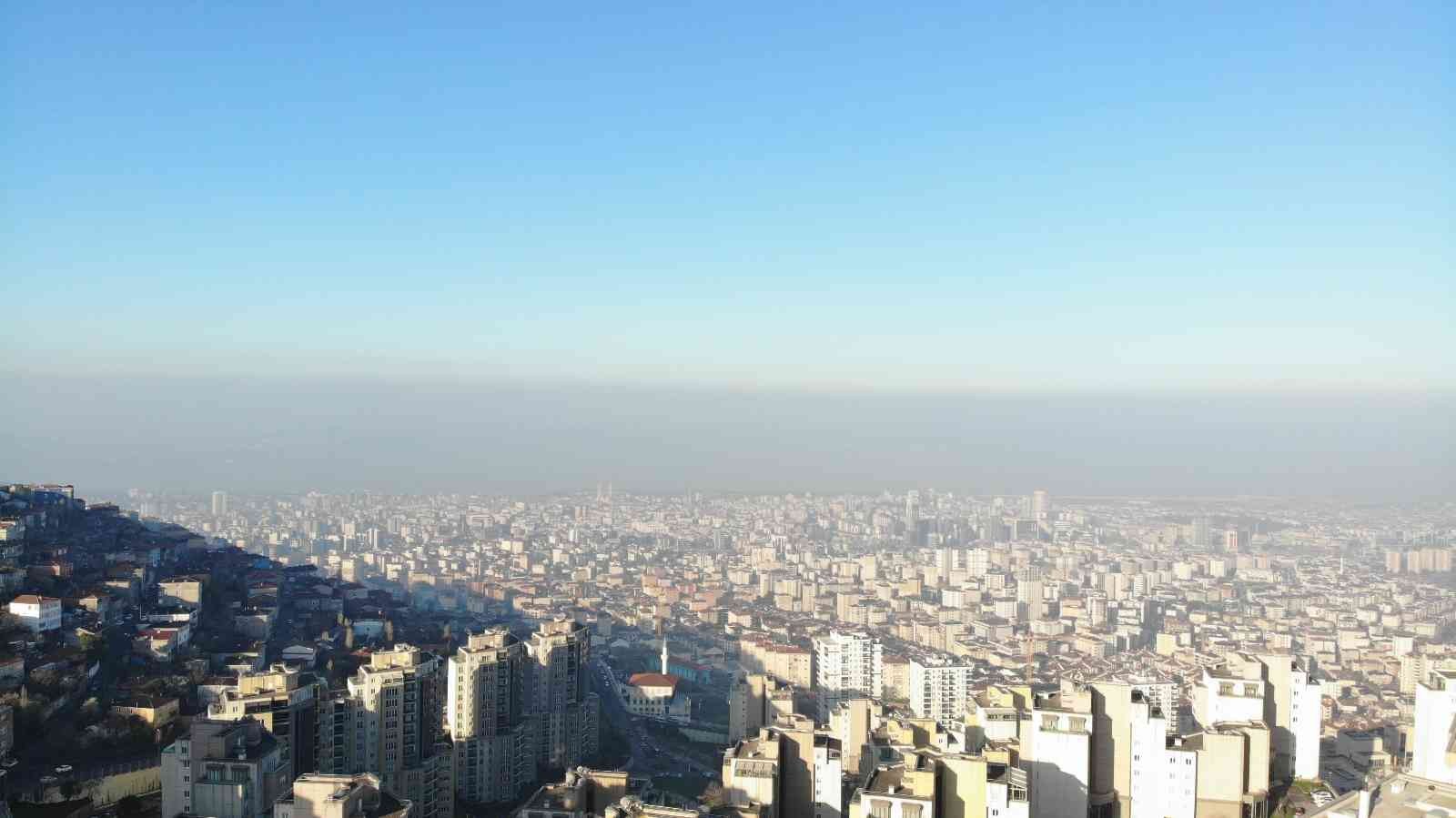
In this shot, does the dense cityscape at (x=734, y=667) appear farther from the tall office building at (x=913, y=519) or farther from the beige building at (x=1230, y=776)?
the tall office building at (x=913, y=519)

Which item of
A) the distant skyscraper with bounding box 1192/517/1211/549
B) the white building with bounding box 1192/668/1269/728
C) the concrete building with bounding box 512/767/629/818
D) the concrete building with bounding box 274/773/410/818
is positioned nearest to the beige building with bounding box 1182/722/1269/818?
the white building with bounding box 1192/668/1269/728

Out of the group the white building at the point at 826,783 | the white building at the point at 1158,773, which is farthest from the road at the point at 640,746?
the white building at the point at 1158,773

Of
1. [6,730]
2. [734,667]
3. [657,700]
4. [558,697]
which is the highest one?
[6,730]

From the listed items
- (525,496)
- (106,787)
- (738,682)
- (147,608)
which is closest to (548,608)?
(147,608)

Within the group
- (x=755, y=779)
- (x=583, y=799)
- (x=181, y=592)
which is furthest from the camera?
(x=181, y=592)

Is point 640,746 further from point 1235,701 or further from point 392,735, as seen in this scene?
point 1235,701

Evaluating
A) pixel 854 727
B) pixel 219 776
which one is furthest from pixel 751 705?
pixel 219 776

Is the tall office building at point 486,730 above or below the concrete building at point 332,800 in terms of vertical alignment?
below
